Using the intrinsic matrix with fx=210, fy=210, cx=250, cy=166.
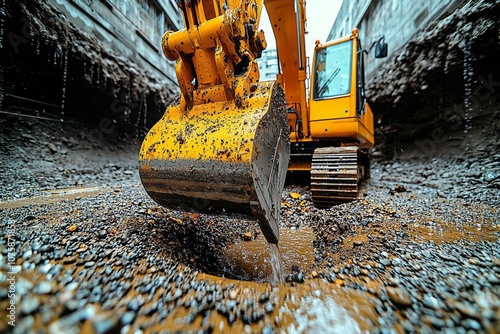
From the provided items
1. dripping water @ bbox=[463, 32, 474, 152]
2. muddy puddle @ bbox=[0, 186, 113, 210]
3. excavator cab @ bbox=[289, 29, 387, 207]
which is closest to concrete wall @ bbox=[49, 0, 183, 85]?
muddy puddle @ bbox=[0, 186, 113, 210]

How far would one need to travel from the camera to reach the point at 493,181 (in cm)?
403

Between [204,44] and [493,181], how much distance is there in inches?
225

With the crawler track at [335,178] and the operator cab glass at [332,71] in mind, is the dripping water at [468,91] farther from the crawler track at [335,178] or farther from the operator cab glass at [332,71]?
the crawler track at [335,178]

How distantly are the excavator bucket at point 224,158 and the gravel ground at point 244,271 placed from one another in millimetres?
266

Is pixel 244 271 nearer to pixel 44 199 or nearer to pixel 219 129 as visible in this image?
pixel 219 129

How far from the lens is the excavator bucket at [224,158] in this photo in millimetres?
1331

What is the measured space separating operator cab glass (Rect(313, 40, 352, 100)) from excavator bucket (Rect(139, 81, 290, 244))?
233cm

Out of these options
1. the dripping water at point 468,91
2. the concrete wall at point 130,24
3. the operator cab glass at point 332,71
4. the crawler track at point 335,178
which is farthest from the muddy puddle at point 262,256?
the concrete wall at point 130,24

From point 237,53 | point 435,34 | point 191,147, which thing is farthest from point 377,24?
point 191,147

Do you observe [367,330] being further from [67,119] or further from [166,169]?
[67,119]

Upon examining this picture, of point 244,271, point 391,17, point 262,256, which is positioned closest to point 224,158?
point 244,271

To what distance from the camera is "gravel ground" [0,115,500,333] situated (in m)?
0.95

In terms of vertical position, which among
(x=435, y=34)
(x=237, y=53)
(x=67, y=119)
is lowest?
(x=237, y=53)

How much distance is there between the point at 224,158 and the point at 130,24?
9329 mm
